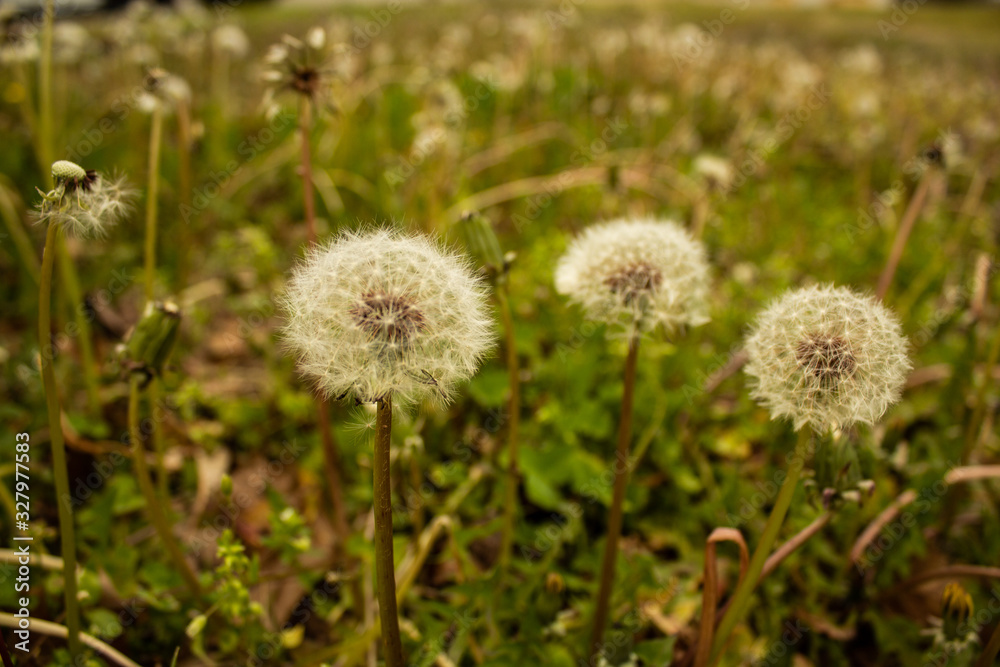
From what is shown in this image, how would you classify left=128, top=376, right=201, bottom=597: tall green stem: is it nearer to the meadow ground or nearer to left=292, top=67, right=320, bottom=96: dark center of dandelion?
the meadow ground

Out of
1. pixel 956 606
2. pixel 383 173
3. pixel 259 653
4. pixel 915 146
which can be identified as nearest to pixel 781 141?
pixel 915 146

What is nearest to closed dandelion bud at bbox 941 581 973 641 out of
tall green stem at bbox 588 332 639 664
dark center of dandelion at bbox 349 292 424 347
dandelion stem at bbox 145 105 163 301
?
tall green stem at bbox 588 332 639 664

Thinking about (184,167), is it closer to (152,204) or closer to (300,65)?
(152,204)

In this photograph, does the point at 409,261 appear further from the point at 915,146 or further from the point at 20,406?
the point at 915,146

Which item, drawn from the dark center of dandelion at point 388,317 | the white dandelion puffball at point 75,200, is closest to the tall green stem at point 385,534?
the dark center of dandelion at point 388,317

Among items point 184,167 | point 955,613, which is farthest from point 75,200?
point 955,613
